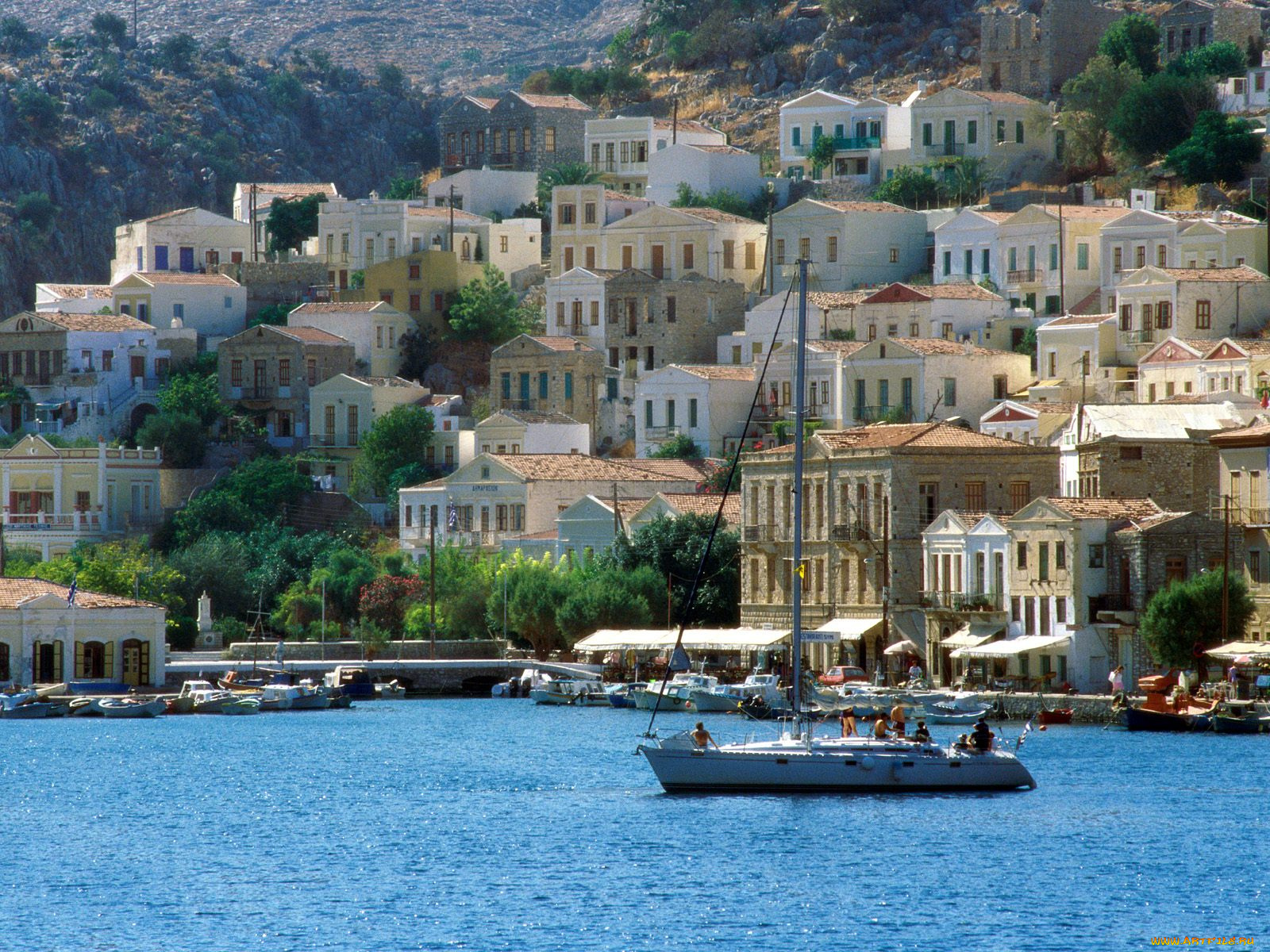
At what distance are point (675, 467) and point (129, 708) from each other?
2882 cm

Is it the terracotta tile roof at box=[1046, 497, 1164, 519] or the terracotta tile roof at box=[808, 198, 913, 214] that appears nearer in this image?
the terracotta tile roof at box=[1046, 497, 1164, 519]

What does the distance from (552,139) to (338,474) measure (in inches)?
1173

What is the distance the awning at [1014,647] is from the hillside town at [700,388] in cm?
28

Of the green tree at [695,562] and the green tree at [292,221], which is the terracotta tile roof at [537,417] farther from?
the green tree at [292,221]

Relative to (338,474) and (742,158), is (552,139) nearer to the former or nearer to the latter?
(742,158)

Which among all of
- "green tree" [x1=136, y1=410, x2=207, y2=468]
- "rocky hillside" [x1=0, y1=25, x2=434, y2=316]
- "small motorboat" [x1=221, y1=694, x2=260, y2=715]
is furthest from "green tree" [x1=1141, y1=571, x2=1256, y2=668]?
"rocky hillside" [x1=0, y1=25, x2=434, y2=316]

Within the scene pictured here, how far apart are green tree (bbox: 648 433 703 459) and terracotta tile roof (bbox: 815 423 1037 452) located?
20706 millimetres

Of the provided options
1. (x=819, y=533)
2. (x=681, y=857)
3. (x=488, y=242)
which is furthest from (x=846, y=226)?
(x=681, y=857)

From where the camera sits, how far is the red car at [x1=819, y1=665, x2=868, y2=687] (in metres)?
87.6

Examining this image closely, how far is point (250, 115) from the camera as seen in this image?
17938 cm

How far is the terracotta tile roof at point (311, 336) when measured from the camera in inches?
5064

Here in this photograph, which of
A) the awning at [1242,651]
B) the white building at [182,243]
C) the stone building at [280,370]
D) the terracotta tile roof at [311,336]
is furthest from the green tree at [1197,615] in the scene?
the white building at [182,243]

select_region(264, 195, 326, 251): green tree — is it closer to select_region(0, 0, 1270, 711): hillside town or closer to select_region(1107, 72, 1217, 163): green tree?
select_region(0, 0, 1270, 711): hillside town

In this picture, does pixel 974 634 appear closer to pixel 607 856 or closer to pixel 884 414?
pixel 884 414
